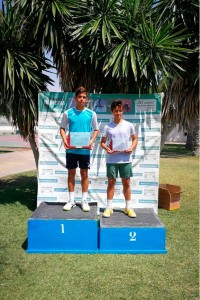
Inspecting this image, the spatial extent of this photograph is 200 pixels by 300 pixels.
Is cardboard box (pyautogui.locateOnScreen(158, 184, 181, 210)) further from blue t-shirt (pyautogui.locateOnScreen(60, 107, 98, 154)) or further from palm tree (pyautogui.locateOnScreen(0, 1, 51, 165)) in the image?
palm tree (pyautogui.locateOnScreen(0, 1, 51, 165))

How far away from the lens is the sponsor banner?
5352mm

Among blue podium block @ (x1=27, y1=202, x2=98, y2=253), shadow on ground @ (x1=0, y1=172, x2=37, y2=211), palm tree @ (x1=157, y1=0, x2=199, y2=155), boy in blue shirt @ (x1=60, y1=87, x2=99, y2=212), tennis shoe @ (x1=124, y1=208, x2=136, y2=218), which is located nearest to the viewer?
blue podium block @ (x1=27, y1=202, x2=98, y2=253)

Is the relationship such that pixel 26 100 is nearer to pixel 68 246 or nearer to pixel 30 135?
pixel 30 135

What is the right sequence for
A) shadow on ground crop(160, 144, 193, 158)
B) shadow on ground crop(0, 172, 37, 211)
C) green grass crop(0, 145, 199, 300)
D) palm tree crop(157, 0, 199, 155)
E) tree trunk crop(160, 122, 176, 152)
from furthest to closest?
shadow on ground crop(160, 144, 193, 158) < tree trunk crop(160, 122, 176, 152) < shadow on ground crop(0, 172, 37, 211) < palm tree crop(157, 0, 199, 155) < green grass crop(0, 145, 199, 300)

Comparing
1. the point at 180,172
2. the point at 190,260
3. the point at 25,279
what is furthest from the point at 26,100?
the point at 180,172

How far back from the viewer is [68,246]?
12.6 ft

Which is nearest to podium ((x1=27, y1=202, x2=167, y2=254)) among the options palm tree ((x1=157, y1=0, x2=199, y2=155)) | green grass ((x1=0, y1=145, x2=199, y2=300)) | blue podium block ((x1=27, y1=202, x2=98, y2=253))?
blue podium block ((x1=27, y1=202, x2=98, y2=253))

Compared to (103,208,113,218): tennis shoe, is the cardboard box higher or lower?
lower

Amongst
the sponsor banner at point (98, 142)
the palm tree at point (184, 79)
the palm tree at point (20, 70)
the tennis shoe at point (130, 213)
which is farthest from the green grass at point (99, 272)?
the palm tree at point (184, 79)

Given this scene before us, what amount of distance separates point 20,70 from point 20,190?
3145 mm

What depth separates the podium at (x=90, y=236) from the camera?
376 cm

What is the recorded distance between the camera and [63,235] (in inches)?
150

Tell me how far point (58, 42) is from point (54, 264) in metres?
3.82

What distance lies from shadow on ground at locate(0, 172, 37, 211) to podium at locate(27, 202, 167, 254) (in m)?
2.00
